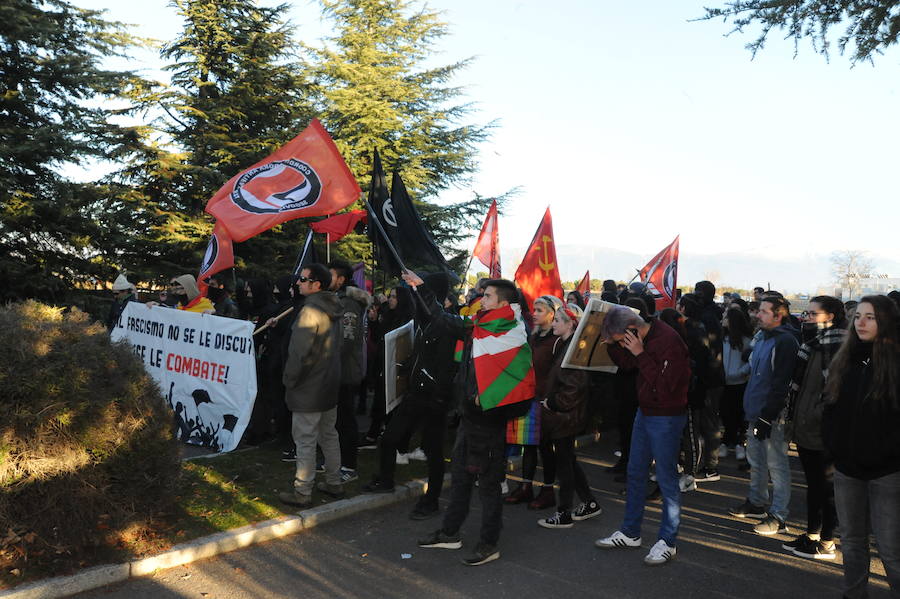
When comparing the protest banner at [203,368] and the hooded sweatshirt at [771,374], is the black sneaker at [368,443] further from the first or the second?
the hooded sweatshirt at [771,374]

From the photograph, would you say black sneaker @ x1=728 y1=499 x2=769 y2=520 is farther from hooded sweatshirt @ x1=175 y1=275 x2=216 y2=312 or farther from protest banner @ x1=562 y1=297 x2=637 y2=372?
hooded sweatshirt @ x1=175 y1=275 x2=216 y2=312

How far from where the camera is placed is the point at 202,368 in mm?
7555

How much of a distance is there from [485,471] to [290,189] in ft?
13.5

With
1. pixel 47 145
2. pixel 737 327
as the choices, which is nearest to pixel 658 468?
pixel 737 327

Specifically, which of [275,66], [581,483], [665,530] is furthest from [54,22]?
[665,530]

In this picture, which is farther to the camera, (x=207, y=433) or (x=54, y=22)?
(x=54, y=22)

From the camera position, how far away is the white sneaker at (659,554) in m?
5.07

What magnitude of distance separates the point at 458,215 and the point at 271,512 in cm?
1879

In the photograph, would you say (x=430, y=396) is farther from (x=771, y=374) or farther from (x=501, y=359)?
(x=771, y=374)

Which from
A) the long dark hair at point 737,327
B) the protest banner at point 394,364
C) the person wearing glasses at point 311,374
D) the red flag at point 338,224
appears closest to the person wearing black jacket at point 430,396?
the protest banner at point 394,364

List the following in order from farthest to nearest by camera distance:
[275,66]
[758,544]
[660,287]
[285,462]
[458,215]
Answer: [458,215] < [275,66] < [660,287] < [285,462] < [758,544]

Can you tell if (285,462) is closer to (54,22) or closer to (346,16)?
(54,22)

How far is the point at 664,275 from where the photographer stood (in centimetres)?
1387

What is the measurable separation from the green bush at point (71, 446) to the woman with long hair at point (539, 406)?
325cm
